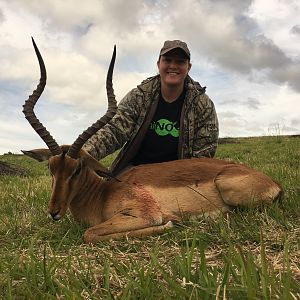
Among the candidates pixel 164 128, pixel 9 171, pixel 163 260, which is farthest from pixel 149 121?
pixel 9 171

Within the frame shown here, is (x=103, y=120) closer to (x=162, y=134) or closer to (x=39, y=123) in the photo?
(x=39, y=123)

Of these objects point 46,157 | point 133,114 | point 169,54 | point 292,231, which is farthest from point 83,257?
point 169,54

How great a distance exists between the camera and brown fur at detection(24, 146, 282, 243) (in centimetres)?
485

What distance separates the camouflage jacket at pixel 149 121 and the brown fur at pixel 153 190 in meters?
1.36

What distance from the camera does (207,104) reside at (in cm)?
718

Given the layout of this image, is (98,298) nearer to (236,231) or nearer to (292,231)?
(236,231)

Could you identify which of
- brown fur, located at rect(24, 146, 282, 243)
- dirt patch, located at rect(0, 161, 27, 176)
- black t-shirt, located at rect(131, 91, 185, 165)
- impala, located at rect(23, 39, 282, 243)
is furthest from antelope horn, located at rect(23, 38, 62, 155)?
dirt patch, located at rect(0, 161, 27, 176)

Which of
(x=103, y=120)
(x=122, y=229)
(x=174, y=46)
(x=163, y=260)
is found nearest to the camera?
(x=163, y=260)

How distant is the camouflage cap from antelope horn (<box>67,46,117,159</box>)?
1.83m

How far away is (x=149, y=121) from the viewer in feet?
22.5

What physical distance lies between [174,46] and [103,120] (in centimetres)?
228

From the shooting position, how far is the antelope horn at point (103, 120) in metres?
5.04

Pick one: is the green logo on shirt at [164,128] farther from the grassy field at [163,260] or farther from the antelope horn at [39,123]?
the antelope horn at [39,123]

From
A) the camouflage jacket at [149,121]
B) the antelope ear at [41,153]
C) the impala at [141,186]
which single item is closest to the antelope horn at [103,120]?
the impala at [141,186]
